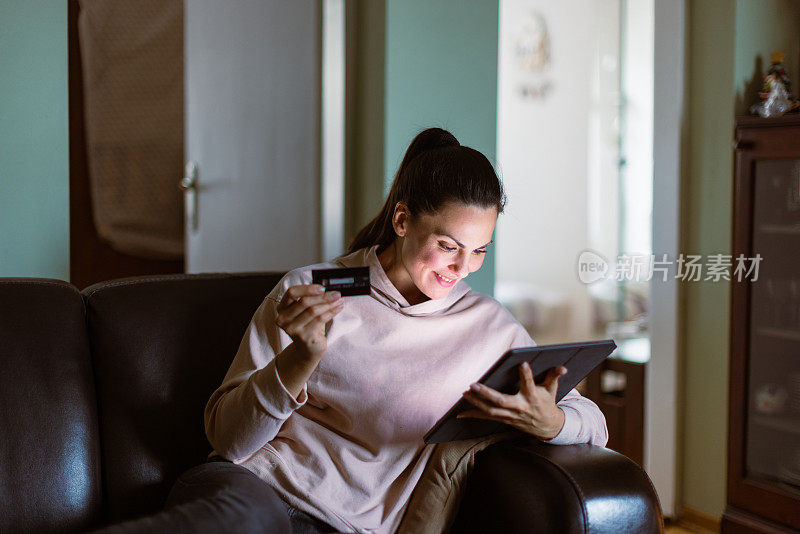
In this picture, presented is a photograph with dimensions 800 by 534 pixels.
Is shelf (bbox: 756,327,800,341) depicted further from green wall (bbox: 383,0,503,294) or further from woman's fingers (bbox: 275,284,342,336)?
woman's fingers (bbox: 275,284,342,336)

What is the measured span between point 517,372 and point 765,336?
1595mm

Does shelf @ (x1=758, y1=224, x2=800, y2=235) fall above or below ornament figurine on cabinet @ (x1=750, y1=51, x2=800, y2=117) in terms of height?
below

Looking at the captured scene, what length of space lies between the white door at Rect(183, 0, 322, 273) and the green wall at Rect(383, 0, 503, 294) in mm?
264

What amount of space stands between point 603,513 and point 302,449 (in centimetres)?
52

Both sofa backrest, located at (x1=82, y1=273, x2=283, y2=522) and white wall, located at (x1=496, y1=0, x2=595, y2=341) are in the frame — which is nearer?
sofa backrest, located at (x1=82, y1=273, x2=283, y2=522)

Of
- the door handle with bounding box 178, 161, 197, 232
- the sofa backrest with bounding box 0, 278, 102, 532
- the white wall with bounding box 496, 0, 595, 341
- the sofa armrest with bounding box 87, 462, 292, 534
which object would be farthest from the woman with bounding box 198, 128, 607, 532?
the white wall with bounding box 496, 0, 595, 341

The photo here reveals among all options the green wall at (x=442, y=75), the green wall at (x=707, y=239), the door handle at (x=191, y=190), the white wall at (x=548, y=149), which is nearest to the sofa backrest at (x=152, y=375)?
the green wall at (x=442, y=75)

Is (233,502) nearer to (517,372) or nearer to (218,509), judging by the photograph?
(218,509)

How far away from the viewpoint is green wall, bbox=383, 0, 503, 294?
7.01 ft

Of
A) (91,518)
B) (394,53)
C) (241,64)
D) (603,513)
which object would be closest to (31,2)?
(241,64)

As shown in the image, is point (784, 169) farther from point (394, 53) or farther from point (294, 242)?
point (294, 242)

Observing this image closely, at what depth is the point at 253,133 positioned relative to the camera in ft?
7.99

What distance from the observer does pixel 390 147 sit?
214 cm

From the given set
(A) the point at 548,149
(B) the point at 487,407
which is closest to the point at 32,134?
(B) the point at 487,407
